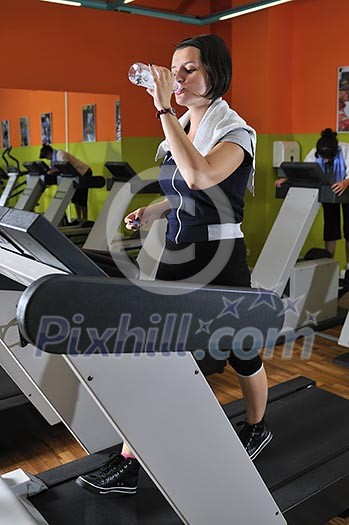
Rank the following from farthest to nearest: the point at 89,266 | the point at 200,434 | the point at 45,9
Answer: the point at 45,9
the point at 200,434
the point at 89,266

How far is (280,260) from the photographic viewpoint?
3.56 metres

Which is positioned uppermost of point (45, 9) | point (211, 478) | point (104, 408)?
point (45, 9)

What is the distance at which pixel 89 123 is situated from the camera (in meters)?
6.28

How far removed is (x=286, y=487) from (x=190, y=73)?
124 cm

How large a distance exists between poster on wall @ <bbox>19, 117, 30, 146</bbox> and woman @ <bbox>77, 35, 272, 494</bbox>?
188 inches

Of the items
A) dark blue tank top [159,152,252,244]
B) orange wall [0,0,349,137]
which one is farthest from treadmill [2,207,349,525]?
orange wall [0,0,349,137]

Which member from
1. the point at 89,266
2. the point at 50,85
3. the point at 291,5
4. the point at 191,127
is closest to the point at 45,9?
the point at 50,85

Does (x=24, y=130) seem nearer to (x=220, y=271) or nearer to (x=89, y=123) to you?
(x=89, y=123)

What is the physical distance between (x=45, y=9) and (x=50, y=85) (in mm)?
708

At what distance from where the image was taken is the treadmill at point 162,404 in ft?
3.16

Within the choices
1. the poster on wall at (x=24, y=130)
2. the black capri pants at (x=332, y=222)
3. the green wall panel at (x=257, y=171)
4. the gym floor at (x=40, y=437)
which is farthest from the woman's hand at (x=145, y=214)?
the poster on wall at (x=24, y=130)

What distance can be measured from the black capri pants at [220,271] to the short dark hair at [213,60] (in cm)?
42

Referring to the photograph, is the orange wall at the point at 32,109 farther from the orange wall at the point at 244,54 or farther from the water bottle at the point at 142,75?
the water bottle at the point at 142,75

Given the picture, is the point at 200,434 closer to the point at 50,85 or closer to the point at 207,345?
the point at 207,345
